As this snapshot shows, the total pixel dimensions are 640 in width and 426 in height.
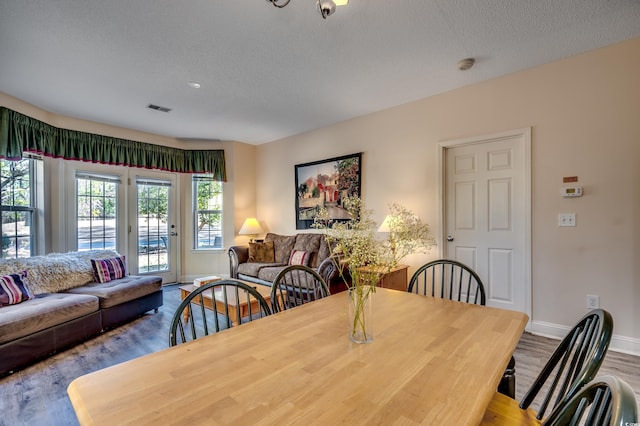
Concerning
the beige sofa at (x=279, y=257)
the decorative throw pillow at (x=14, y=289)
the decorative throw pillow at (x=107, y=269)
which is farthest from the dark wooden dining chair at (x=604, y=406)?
the decorative throw pillow at (x=107, y=269)

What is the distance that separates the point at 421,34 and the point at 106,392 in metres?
2.75

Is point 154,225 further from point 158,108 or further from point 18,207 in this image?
point 158,108

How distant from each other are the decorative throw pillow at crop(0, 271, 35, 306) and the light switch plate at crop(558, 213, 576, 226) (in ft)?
16.1

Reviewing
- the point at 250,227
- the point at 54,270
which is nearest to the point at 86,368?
the point at 54,270

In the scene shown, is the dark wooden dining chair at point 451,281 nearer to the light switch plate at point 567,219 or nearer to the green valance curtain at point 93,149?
the light switch plate at point 567,219

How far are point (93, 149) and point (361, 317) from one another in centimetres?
480

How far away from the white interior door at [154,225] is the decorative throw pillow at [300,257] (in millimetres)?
2346

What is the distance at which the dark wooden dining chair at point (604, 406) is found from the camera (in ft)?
1.61

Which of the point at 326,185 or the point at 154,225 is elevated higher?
the point at 326,185

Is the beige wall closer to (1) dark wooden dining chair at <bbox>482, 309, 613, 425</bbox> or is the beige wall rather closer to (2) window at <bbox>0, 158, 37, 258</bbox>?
(1) dark wooden dining chair at <bbox>482, 309, 613, 425</bbox>

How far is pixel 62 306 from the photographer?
267 cm

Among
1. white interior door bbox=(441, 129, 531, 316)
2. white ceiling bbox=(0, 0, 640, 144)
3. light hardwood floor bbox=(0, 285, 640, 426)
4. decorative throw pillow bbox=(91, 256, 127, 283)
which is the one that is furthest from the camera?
decorative throw pillow bbox=(91, 256, 127, 283)

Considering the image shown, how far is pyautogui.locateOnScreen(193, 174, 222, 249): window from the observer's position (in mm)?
5461

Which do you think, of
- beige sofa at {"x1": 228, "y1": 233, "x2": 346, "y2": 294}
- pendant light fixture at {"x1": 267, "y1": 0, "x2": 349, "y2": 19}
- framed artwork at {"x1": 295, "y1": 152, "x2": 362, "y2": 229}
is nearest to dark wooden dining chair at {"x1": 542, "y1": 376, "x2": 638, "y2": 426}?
pendant light fixture at {"x1": 267, "y1": 0, "x2": 349, "y2": 19}
